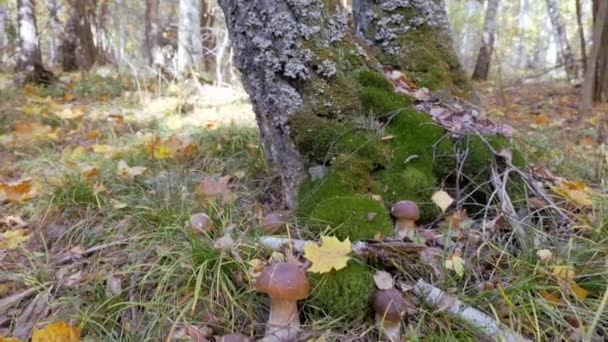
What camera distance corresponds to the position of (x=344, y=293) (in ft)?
5.00

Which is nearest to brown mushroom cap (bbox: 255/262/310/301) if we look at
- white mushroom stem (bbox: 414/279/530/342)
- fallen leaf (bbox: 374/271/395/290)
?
fallen leaf (bbox: 374/271/395/290)

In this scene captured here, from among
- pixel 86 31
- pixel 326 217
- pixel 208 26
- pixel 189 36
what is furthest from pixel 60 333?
pixel 86 31

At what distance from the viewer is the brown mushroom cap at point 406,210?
185 centimetres

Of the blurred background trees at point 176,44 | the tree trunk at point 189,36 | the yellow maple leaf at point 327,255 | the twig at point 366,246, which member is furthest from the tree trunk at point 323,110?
the tree trunk at point 189,36

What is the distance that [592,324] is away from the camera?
53.1 inches

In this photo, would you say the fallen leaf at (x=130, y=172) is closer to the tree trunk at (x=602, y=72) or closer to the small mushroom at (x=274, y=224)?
the small mushroom at (x=274, y=224)

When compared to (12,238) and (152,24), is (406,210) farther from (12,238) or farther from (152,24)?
(152,24)

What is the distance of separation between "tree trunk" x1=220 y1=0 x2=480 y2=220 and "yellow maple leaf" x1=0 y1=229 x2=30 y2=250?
135 centimetres

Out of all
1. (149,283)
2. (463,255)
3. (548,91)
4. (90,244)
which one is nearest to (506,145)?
(463,255)

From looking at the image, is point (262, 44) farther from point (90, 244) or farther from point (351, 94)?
point (90, 244)

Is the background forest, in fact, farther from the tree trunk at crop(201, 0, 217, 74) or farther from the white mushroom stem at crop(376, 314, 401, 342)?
the tree trunk at crop(201, 0, 217, 74)

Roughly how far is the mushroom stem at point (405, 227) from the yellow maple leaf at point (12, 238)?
184 cm

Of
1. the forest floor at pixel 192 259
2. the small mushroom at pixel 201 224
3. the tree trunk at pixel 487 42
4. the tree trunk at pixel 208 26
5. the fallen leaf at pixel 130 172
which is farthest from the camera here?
the tree trunk at pixel 487 42

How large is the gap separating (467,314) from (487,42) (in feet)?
Result: 35.6
